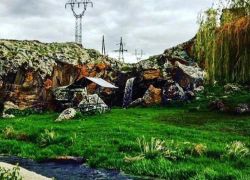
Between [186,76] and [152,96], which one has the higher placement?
[186,76]

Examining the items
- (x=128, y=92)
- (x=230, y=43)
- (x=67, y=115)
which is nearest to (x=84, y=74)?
(x=128, y=92)

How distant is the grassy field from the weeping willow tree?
399cm

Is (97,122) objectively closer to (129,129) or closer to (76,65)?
(129,129)

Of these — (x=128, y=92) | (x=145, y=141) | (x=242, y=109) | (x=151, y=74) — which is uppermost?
(x=151, y=74)

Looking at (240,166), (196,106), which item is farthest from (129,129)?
(196,106)

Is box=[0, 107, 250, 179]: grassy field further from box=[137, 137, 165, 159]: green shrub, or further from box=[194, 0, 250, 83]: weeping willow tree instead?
box=[194, 0, 250, 83]: weeping willow tree

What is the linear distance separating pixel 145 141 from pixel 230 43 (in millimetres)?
10382

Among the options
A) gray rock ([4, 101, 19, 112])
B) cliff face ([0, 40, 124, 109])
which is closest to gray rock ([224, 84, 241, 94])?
cliff face ([0, 40, 124, 109])

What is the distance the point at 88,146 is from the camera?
27297 mm

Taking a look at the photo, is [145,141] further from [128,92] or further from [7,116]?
[128,92]

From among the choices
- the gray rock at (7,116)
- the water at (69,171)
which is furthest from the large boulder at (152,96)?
the water at (69,171)

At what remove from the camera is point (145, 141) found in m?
26.1

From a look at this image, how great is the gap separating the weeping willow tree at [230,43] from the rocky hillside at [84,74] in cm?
1674

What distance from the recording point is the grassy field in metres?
22.2
